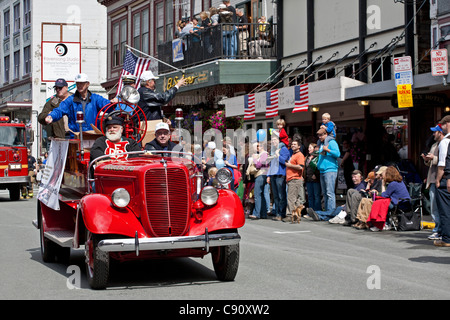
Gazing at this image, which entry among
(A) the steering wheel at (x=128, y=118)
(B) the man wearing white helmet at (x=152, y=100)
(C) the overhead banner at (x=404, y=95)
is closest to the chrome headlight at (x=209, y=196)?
(A) the steering wheel at (x=128, y=118)

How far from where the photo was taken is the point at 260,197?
59.3 ft

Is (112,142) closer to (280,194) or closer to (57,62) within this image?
(280,194)

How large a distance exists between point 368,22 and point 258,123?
21.8ft

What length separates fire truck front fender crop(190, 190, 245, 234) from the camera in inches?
343

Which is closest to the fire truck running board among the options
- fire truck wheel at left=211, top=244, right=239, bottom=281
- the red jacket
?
fire truck wheel at left=211, top=244, right=239, bottom=281

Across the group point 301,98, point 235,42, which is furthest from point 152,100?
point 235,42

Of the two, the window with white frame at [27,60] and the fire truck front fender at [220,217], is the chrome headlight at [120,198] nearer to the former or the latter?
the fire truck front fender at [220,217]

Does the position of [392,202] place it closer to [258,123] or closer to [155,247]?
[155,247]

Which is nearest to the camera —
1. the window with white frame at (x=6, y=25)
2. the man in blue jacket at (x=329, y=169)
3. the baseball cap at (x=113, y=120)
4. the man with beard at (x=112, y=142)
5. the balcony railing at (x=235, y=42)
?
the man with beard at (x=112, y=142)

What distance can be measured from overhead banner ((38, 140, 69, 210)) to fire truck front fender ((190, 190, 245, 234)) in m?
2.52

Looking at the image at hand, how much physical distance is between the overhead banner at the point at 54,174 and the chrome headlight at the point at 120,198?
2204 mm

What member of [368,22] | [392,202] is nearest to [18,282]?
[392,202]

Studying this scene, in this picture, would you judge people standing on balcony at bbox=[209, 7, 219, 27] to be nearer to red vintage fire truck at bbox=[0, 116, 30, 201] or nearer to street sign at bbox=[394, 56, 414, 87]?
red vintage fire truck at bbox=[0, 116, 30, 201]

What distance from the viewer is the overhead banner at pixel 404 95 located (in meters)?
15.9
